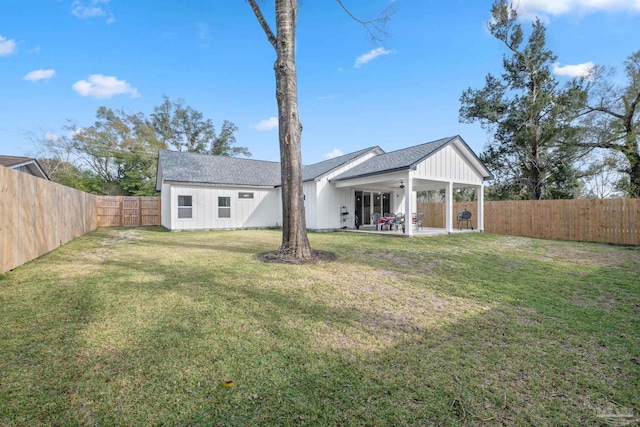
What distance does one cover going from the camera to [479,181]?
13.7 meters

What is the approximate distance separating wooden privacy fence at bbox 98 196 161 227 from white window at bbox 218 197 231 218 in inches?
246

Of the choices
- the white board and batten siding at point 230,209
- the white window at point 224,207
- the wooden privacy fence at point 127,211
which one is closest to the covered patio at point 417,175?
the white board and batten siding at point 230,209

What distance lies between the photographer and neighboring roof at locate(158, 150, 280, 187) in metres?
14.7

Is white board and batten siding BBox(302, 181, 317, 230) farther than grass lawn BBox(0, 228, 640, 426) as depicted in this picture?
Yes

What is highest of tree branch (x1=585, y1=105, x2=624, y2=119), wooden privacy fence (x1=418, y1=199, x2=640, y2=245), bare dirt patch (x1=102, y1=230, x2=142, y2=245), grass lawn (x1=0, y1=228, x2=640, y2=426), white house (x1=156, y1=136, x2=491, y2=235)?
tree branch (x1=585, y1=105, x2=624, y2=119)

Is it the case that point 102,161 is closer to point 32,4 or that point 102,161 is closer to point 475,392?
point 32,4

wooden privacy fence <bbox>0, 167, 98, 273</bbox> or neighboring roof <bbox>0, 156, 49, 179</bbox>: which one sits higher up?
neighboring roof <bbox>0, 156, 49, 179</bbox>

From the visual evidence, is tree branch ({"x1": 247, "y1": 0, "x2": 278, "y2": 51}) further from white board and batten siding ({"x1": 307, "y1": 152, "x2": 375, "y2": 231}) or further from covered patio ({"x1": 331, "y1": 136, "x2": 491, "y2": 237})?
white board and batten siding ({"x1": 307, "y1": 152, "x2": 375, "y2": 231})

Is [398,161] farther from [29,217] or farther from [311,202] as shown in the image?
[29,217]

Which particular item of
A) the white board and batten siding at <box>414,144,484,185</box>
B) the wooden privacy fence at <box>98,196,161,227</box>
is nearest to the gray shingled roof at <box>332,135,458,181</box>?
the white board and batten siding at <box>414,144,484,185</box>

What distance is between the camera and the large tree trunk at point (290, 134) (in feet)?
20.7

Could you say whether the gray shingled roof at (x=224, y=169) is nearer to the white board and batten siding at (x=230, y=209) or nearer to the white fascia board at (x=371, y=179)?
the white board and batten siding at (x=230, y=209)

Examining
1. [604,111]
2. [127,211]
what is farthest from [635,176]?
[127,211]

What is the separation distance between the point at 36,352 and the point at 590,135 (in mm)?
22871
